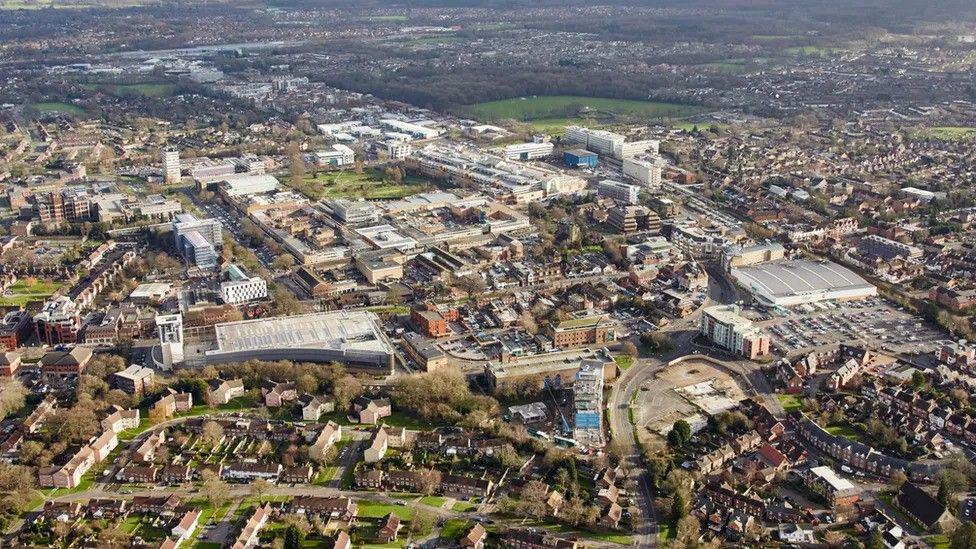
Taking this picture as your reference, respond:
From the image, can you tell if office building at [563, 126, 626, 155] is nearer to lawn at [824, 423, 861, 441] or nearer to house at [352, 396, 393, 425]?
lawn at [824, 423, 861, 441]

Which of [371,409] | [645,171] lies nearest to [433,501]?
[371,409]

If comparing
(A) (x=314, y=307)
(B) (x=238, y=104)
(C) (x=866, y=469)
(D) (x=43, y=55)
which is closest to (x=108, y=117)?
(B) (x=238, y=104)

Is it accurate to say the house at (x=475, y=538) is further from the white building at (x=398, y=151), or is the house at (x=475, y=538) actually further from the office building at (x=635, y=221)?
the white building at (x=398, y=151)

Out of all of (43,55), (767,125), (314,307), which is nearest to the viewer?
(314,307)

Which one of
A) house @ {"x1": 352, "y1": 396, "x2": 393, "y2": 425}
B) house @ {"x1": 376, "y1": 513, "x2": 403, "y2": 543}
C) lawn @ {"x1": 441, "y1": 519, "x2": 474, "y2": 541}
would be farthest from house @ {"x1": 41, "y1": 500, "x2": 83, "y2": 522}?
lawn @ {"x1": 441, "y1": 519, "x2": 474, "y2": 541}

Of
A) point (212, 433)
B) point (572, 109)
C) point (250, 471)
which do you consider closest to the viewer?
point (250, 471)

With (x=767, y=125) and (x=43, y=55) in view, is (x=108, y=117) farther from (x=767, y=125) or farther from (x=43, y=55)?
(x=767, y=125)

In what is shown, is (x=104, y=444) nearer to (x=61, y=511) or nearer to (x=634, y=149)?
(x=61, y=511)

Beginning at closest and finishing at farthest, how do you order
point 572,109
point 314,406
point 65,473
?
point 65,473, point 314,406, point 572,109
